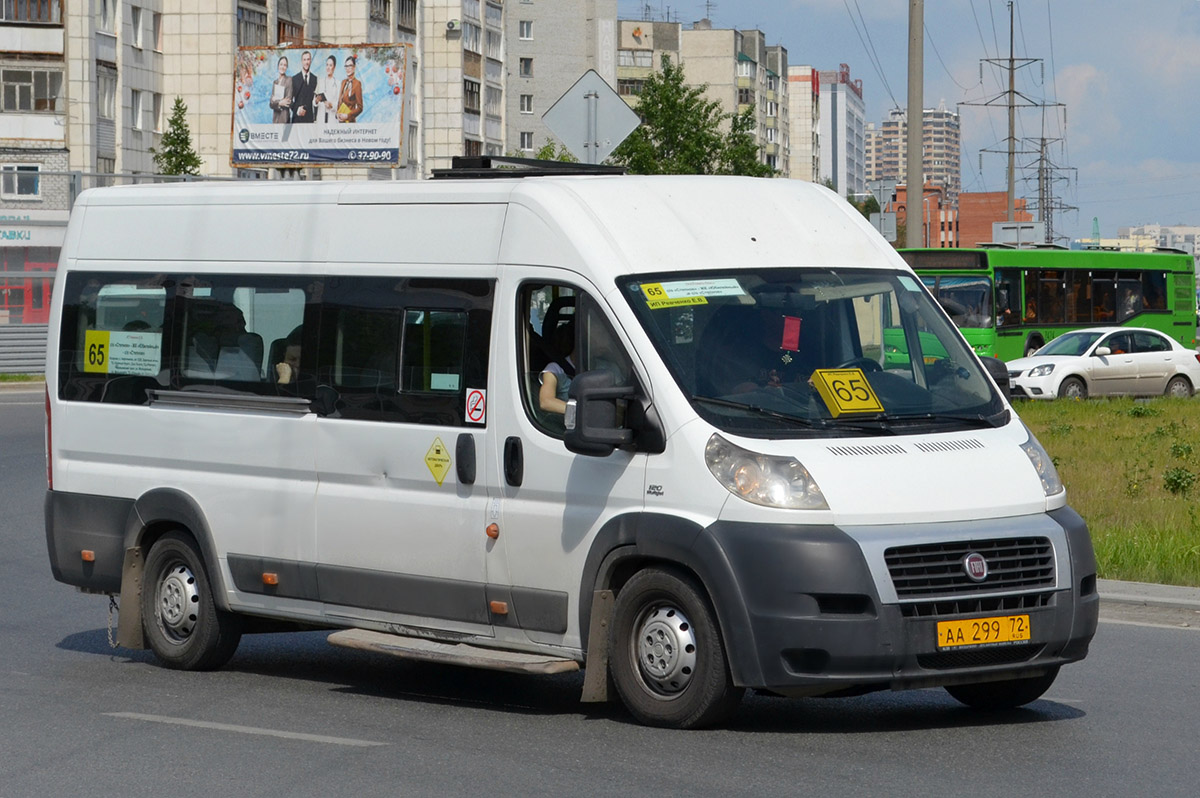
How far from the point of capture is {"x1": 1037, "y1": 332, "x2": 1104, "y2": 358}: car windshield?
35844 mm

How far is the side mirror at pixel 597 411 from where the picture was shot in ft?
25.8

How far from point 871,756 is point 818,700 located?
1512 mm

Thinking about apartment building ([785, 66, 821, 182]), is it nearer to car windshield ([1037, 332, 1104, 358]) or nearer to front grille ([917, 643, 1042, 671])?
car windshield ([1037, 332, 1104, 358])

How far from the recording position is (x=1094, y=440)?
23.0 metres

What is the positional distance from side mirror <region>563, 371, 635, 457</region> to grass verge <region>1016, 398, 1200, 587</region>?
623 cm

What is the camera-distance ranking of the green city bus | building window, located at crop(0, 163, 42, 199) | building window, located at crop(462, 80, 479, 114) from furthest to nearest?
building window, located at crop(462, 80, 479, 114), building window, located at crop(0, 163, 42, 199), the green city bus

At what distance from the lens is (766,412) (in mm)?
7855

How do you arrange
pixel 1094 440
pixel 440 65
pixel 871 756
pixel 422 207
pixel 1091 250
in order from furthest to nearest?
pixel 440 65 < pixel 1091 250 < pixel 1094 440 < pixel 422 207 < pixel 871 756

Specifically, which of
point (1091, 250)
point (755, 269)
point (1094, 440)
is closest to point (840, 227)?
point (755, 269)

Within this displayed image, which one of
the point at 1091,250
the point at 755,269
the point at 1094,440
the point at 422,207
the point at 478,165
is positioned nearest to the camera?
the point at 755,269

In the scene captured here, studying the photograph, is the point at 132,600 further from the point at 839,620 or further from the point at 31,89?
the point at 31,89

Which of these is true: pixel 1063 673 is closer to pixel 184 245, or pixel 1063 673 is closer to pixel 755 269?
pixel 755 269

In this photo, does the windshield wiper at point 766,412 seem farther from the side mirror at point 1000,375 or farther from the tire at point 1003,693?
the tire at point 1003,693

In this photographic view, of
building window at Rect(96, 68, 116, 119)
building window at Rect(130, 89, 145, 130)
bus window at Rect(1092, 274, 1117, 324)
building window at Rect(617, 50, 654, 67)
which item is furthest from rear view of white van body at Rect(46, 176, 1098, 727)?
building window at Rect(617, 50, 654, 67)
